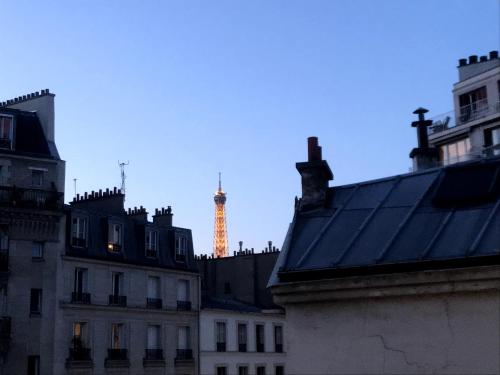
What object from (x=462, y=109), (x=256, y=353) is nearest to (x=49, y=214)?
(x=256, y=353)

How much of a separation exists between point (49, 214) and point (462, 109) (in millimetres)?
26250

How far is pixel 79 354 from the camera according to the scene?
38844mm

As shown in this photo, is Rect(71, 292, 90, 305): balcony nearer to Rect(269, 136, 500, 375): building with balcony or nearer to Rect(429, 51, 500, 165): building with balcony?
Rect(429, 51, 500, 165): building with balcony

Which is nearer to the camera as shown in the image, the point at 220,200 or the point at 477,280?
the point at 477,280

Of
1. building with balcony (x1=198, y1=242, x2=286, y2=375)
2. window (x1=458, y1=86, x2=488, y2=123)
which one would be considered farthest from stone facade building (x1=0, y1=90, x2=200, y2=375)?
window (x1=458, y1=86, x2=488, y2=123)

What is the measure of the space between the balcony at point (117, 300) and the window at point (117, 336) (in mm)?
1119

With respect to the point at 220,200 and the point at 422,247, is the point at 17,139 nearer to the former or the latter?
the point at 422,247

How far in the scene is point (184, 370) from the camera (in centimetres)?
4441

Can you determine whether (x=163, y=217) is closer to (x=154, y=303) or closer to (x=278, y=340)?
(x=154, y=303)

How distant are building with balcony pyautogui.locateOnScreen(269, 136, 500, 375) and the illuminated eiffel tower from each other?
3840 inches

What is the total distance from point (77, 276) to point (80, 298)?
1.21 m

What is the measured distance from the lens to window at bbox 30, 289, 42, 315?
37916mm

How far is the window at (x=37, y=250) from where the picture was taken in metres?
38.6

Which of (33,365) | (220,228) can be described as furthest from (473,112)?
(220,228)
